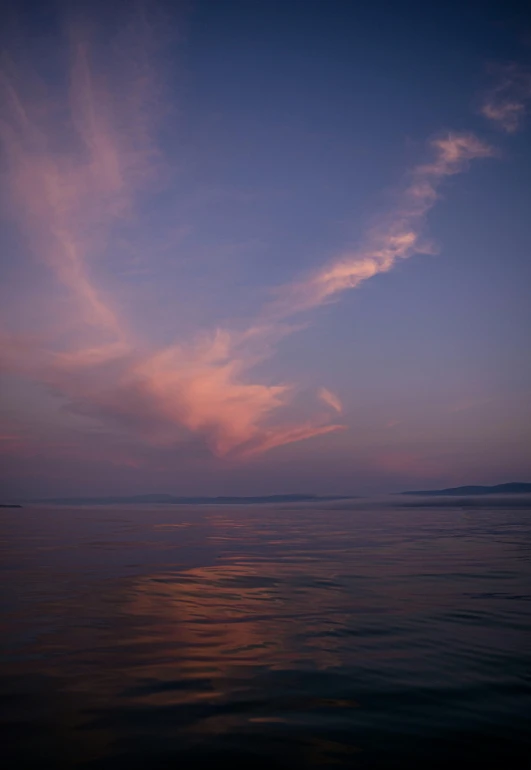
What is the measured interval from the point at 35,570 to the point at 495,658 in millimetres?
12497

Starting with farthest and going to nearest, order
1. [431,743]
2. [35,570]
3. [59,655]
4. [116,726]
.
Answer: [35,570] < [59,655] < [116,726] < [431,743]

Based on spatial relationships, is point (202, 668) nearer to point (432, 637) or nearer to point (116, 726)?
point (116, 726)

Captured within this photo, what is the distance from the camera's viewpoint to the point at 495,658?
7.05 metres

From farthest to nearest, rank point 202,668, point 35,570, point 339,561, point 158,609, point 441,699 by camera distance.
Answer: point 339,561 < point 35,570 < point 158,609 < point 202,668 < point 441,699

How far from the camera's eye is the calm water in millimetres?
4680

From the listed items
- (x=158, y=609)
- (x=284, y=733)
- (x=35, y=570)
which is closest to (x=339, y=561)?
(x=158, y=609)

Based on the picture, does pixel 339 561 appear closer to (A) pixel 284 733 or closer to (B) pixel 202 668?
(B) pixel 202 668

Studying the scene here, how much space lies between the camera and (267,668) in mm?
6754

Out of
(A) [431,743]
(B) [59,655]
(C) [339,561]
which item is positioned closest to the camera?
(A) [431,743]

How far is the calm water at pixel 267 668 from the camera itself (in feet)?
15.4

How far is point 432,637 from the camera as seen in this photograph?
800 cm

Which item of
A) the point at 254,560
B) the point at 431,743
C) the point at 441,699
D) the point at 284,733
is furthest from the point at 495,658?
the point at 254,560

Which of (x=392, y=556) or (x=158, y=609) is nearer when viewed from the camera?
(x=158, y=609)

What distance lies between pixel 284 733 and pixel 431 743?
1387mm
